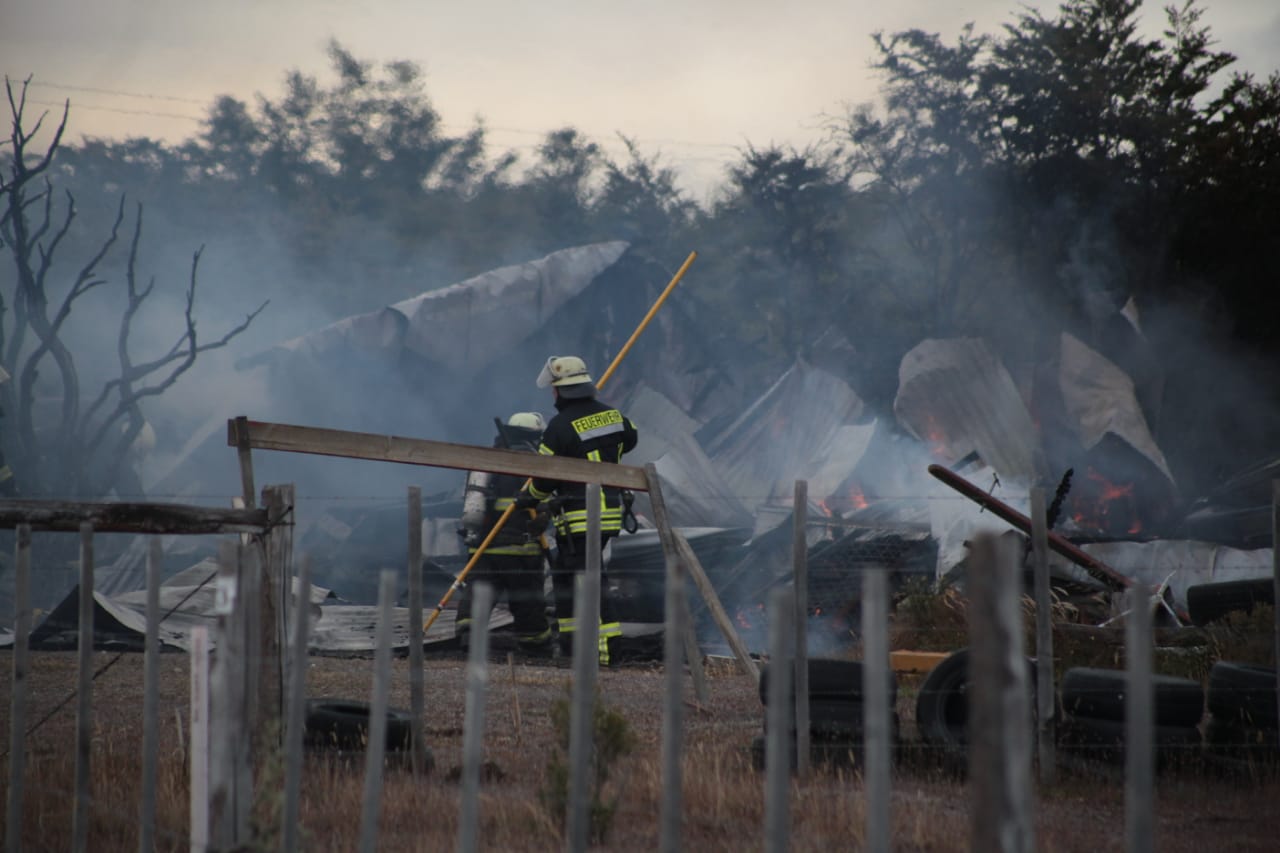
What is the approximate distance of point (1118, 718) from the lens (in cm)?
520

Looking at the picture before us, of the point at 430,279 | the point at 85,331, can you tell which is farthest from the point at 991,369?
the point at 85,331

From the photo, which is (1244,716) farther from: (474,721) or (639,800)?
(474,721)

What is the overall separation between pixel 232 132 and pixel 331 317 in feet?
30.5

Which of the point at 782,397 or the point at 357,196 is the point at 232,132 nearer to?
the point at 357,196

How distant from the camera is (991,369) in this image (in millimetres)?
16469

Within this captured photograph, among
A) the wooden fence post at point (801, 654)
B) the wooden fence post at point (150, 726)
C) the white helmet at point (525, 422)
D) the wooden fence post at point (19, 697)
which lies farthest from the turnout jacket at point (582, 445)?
the wooden fence post at point (150, 726)

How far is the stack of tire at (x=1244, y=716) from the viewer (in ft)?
16.8

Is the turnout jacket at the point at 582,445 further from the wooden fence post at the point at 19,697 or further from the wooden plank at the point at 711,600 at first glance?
the wooden fence post at the point at 19,697

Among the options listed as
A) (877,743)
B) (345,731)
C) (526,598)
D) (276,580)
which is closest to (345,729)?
(345,731)

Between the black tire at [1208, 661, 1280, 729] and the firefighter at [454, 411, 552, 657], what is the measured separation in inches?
206

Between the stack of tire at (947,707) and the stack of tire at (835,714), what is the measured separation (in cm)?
14

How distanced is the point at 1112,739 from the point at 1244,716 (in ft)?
1.90

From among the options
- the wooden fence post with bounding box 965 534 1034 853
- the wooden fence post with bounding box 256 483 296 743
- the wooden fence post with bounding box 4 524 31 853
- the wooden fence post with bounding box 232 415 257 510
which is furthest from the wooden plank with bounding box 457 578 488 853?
the wooden fence post with bounding box 232 415 257 510

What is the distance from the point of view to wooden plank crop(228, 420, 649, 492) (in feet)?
17.6
